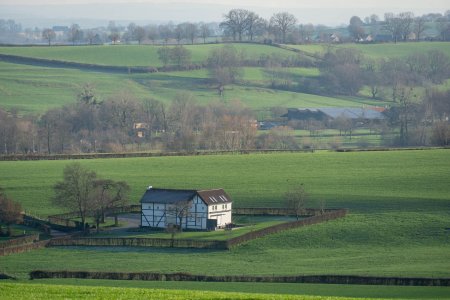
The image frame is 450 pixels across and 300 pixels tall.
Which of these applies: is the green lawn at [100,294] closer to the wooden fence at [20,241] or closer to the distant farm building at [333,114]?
the wooden fence at [20,241]

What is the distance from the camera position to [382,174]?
3051 inches

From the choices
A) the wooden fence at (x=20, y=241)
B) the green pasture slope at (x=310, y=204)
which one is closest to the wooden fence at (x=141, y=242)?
the green pasture slope at (x=310, y=204)

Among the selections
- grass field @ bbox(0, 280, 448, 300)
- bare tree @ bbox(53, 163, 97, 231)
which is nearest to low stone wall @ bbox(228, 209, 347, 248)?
bare tree @ bbox(53, 163, 97, 231)

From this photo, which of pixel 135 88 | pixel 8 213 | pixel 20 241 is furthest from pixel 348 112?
pixel 20 241

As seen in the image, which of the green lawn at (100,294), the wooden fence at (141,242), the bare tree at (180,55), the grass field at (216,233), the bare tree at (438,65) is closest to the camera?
the green lawn at (100,294)

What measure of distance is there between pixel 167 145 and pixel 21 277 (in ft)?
182

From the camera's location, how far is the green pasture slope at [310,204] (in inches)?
1949

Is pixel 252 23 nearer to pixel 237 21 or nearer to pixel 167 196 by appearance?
pixel 237 21

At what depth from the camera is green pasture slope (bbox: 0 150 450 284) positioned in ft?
162

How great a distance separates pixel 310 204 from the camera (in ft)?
220

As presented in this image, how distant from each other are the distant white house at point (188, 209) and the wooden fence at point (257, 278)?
15663mm

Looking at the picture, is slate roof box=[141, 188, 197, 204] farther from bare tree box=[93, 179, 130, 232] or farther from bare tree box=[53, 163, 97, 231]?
bare tree box=[53, 163, 97, 231]

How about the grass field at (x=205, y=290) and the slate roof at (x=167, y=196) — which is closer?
the grass field at (x=205, y=290)

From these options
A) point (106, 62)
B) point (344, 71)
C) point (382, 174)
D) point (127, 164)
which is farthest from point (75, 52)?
point (382, 174)
